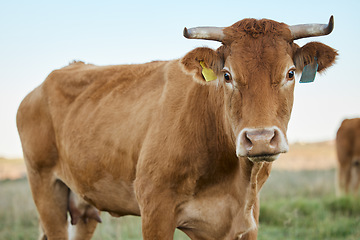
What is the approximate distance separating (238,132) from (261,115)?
0.24m

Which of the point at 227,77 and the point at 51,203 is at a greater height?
the point at 227,77

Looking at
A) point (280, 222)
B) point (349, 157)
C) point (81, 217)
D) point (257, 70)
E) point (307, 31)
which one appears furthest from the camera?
point (349, 157)

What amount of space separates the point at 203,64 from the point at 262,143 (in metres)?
1.10

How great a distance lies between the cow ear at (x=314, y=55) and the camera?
378 centimetres

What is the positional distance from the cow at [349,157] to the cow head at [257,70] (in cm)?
980

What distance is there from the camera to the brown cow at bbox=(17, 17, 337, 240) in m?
3.43

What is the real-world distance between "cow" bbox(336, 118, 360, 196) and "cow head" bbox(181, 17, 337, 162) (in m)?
9.80

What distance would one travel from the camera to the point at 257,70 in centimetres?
340

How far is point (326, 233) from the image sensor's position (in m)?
7.52

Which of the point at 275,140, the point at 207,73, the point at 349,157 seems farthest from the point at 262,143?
the point at 349,157

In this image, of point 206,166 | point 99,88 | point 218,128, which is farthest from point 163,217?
point 99,88

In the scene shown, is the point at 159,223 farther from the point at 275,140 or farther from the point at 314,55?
the point at 314,55

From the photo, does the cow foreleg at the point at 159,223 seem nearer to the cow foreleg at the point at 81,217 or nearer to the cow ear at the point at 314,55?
the cow ear at the point at 314,55

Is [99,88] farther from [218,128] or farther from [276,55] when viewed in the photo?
[276,55]
